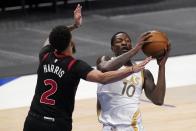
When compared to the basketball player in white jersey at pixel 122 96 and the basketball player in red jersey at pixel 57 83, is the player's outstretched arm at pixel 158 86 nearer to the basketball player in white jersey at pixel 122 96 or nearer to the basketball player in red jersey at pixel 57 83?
the basketball player in white jersey at pixel 122 96

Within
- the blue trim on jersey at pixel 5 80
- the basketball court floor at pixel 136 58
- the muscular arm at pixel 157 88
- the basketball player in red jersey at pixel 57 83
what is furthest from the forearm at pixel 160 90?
the blue trim on jersey at pixel 5 80

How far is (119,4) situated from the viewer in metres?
15.2

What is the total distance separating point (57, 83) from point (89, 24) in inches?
333

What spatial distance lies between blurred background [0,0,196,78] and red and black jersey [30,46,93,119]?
5.35 metres

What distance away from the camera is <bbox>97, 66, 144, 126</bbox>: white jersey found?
5.57 m

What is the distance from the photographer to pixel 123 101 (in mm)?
5582

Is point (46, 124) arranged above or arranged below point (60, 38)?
below

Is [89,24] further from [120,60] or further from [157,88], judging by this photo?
[120,60]

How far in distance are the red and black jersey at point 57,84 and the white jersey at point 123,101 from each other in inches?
17.7

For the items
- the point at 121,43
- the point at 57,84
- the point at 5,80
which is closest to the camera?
the point at 57,84

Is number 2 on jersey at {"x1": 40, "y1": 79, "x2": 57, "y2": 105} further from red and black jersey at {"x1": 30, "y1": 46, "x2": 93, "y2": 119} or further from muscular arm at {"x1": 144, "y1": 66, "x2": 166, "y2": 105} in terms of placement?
muscular arm at {"x1": 144, "y1": 66, "x2": 166, "y2": 105}

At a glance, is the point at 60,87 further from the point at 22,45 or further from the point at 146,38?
the point at 22,45

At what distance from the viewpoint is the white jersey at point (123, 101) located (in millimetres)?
5566

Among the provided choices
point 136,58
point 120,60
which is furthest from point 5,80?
point 120,60
